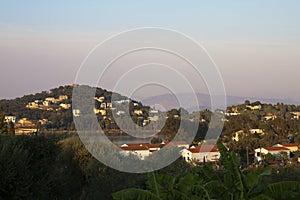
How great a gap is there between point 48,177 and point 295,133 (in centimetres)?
4031

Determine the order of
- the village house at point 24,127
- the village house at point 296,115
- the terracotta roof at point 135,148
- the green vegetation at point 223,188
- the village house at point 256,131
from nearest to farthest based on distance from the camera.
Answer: the green vegetation at point 223,188 < the terracotta roof at point 135,148 < the village house at point 24,127 < the village house at point 256,131 < the village house at point 296,115

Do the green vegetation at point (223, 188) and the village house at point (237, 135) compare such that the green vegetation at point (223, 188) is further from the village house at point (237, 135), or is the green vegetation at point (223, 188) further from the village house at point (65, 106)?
the village house at point (237, 135)

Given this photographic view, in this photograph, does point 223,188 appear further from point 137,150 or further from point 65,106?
point 65,106

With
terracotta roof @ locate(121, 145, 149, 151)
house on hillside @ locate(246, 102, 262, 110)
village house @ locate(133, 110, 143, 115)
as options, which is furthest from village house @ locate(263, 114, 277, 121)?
village house @ locate(133, 110, 143, 115)

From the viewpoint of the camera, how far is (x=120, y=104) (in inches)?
557

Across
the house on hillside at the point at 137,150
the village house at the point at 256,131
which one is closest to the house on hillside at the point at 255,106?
the village house at the point at 256,131

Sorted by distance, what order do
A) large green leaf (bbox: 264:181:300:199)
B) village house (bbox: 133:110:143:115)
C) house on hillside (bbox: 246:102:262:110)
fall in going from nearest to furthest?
large green leaf (bbox: 264:181:300:199) → village house (bbox: 133:110:143:115) → house on hillside (bbox: 246:102:262:110)

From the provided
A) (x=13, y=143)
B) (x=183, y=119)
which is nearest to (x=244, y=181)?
(x=183, y=119)

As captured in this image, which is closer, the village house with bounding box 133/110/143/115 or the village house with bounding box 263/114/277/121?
the village house with bounding box 133/110/143/115

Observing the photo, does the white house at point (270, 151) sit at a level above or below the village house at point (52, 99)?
below

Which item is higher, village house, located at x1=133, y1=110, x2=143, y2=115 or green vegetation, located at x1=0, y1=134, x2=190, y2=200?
village house, located at x1=133, y1=110, x2=143, y2=115

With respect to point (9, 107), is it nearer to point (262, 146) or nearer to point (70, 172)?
point (262, 146)

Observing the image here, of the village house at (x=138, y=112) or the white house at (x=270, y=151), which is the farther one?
the white house at (x=270, y=151)

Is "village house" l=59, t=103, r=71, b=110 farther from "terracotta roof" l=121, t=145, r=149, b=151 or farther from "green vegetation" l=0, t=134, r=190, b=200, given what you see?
"terracotta roof" l=121, t=145, r=149, b=151
